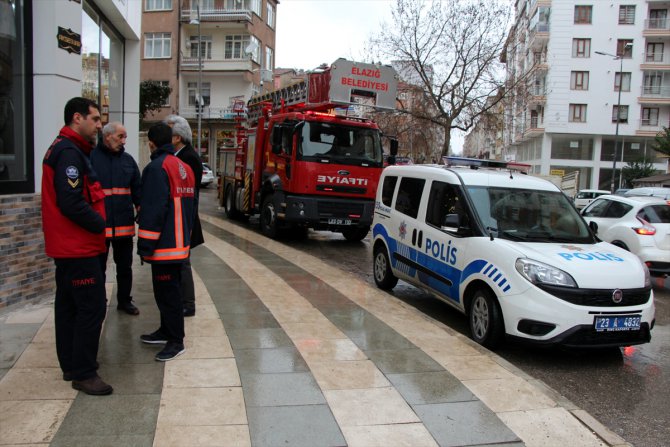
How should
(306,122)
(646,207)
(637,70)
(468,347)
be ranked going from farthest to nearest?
(637,70), (306,122), (646,207), (468,347)

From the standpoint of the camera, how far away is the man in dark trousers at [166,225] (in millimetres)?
4109

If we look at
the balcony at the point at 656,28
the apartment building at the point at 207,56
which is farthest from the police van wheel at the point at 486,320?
the balcony at the point at 656,28

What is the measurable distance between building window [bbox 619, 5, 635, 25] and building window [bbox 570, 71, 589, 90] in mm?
5488

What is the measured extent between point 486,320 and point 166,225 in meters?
3.26

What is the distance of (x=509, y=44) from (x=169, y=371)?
26.3 meters

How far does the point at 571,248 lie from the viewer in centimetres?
557

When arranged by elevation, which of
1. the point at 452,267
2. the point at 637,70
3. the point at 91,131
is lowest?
the point at 452,267

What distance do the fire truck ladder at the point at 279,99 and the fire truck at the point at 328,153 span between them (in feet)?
0.17

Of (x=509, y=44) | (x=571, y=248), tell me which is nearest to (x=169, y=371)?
(x=571, y=248)

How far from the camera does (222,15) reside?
4016 centimetres

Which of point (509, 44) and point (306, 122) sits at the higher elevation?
point (509, 44)

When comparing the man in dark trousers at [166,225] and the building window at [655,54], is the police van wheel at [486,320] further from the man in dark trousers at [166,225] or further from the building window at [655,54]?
the building window at [655,54]

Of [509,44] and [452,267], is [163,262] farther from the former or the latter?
[509,44]

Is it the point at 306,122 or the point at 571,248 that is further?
the point at 306,122
